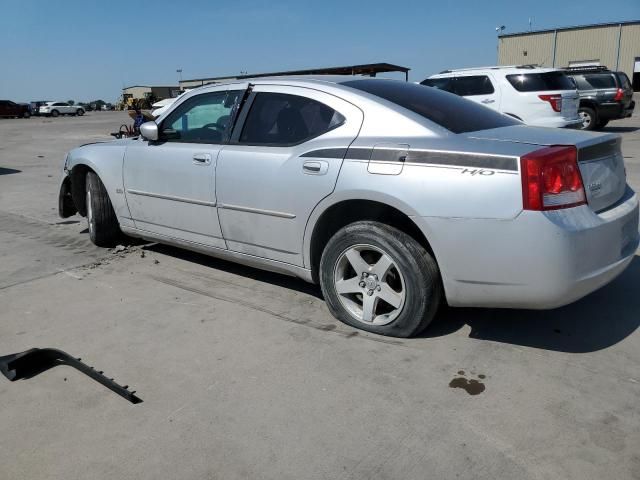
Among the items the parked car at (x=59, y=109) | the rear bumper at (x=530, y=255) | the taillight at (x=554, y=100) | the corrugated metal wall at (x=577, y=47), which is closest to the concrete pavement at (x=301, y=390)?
the rear bumper at (x=530, y=255)

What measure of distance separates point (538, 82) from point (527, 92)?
13.4 inches

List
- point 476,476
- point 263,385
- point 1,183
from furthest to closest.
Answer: point 1,183
point 263,385
point 476,476

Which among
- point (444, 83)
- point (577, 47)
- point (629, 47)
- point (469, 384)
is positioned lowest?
point (469, 384)

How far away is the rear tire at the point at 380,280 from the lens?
3.12 metres

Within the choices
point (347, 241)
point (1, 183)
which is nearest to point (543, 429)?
point (347, 241)

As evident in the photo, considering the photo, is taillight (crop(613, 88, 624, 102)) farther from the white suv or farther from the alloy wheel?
the alloy wheel

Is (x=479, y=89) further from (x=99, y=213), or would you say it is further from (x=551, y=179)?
(x=551, y=179)

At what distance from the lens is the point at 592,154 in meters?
2.99

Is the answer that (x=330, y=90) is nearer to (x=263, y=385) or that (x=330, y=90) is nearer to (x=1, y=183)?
(x=263, y=385)

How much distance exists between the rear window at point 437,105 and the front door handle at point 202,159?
1114 millimetres

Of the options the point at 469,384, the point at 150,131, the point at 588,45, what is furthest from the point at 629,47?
the point at 469,384

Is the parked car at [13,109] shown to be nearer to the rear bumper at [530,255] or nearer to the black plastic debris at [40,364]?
the black plastic debris at [40,364]

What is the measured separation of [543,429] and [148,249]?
409 cm

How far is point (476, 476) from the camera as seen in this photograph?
2.17 m
